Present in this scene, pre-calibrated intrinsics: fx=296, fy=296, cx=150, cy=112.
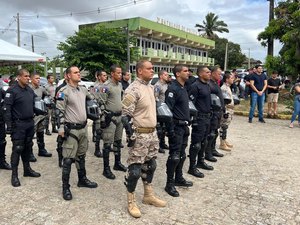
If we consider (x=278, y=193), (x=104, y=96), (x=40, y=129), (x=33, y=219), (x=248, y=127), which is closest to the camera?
(x=33, y=219)

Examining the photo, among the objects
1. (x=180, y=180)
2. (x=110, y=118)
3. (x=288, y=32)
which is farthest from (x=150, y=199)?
(x=288, y=32)

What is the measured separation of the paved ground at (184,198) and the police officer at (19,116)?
1.87 ft

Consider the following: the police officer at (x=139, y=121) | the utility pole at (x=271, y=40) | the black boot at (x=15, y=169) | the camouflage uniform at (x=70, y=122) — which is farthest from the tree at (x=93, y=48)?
the police officer at (x=139, y=121)

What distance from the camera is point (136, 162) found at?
3783 mm

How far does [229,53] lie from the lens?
59000 millimetres

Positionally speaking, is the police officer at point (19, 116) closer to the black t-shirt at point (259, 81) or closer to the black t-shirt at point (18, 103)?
the black t-shirt at point (18, 103)

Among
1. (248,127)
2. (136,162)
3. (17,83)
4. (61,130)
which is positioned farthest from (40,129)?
(248,127)

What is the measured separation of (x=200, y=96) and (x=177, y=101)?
34.0 inches

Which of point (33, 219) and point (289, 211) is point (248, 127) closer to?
point (289, 211)

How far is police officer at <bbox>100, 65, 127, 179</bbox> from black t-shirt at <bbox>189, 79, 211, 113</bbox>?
1.33 m

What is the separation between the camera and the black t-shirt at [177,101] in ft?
14.3

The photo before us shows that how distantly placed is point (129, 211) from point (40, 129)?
12.0 ft

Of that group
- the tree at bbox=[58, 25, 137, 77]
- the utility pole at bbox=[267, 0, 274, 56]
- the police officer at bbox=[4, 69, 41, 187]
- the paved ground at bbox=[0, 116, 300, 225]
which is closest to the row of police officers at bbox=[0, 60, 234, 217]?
the police officer at bbox=[4, 69, 41, 187]

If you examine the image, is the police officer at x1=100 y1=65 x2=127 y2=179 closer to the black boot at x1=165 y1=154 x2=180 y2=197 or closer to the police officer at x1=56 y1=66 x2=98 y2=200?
the police officer at x1=56 y1=66 x2=98 y2=200
